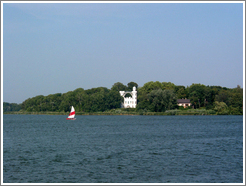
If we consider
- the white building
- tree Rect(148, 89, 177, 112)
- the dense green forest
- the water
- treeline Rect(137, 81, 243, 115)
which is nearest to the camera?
the water

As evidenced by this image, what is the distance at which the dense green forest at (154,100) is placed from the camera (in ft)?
357

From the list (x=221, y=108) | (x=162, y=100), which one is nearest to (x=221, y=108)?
(x=221, y=108)

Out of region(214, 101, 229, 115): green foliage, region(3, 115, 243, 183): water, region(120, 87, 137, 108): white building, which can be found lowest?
region(3, 115, 243, 183): water

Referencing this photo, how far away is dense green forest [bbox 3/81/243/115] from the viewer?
10871cm

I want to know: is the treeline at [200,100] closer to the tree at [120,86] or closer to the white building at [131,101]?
the white building at [131,101]

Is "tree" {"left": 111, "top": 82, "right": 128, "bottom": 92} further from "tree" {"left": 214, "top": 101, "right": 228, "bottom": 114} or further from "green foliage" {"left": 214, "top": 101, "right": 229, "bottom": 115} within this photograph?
"green foliage" {"left": 214, "top": 101, "right": 229, "bottom": 115}

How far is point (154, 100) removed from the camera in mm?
108438

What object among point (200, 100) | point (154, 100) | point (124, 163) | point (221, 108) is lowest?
point (124, 163)

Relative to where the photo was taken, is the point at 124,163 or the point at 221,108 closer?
the point at 124,163

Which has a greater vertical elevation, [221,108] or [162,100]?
[162,100]

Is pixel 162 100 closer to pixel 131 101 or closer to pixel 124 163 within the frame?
pixel 131 101

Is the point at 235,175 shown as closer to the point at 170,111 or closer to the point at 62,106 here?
the point at 170,111

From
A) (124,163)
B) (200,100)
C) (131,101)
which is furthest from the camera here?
(131,101)

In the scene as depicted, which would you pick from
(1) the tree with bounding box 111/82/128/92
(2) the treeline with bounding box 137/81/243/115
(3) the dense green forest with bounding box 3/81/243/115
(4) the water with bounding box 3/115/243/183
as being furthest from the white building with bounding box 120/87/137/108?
(4) the water with bounding box 3/115/243/183
